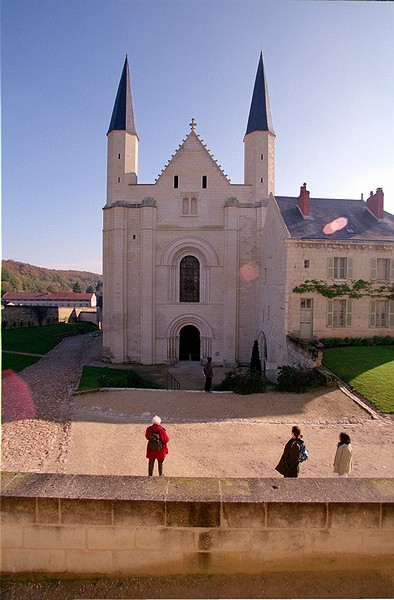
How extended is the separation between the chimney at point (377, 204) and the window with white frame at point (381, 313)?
580cm

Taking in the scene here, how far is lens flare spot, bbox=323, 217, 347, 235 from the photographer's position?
19.2 m

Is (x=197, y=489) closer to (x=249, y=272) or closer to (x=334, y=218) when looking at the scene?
(x=334, y=218)

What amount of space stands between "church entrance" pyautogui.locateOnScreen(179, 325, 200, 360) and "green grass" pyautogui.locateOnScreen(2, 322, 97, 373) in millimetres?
9665

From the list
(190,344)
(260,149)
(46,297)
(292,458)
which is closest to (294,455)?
(292,458)

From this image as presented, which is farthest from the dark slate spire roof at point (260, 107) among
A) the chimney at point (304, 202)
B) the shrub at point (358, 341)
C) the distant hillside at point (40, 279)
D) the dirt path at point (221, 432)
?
the distant hillside at point (40, 279)

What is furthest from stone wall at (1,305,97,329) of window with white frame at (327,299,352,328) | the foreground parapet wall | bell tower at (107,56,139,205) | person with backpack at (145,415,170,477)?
the foreground parapet wall

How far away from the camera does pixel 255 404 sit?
12297mm

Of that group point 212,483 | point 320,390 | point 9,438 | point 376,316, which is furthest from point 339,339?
point 212,483

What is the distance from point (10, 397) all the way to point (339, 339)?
1543 cm

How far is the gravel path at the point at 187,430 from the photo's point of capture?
8.12 meters

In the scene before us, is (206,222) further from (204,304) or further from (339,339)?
(339,339)

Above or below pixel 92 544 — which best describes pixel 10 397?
below

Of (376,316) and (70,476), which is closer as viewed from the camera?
(70,476)

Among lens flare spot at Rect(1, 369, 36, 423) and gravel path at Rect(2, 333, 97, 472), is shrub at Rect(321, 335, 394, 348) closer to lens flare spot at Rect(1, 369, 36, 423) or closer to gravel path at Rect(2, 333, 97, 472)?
gravel path at Rect(2, 333, 97, 472)
